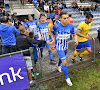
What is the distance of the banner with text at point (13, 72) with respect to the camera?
2.78 m

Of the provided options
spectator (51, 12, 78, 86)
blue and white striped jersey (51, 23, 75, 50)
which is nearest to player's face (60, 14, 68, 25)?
spectator (51, 12, 78, 86)

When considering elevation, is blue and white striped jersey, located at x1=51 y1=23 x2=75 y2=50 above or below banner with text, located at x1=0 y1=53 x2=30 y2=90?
above

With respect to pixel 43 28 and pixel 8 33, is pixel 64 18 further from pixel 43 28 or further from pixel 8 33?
pixel 43 28

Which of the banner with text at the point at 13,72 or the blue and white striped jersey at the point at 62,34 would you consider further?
the blue and white striped jersey at the point at 62,34

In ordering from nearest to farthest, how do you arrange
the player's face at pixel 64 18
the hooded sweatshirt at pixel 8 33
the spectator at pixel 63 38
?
the player's face at pixel 64 18 < the spectator at pixel 63 38 < the hooded sweatshirt at pixel 8 33

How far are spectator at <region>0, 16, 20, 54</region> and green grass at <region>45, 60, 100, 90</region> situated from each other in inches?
77.5

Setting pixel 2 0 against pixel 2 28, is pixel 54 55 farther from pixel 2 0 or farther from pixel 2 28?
pixel 2 0

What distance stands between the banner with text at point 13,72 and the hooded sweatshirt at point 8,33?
4.89 feet

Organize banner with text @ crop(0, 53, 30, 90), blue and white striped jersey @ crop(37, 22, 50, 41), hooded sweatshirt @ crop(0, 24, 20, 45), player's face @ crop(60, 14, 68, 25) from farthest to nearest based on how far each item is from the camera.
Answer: blue and white striped jersey @ crop(37, 22, 50, 41)
hooded sweatshirt @ crop(0, 24, 20, 45)
player's face @ crop(60, 14, 68, 25)
banner with text @ crop(0, 53, 30, 90)

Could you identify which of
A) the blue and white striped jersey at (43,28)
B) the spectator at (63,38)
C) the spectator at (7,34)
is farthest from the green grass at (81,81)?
the blue and white striped jersey at (43,28)

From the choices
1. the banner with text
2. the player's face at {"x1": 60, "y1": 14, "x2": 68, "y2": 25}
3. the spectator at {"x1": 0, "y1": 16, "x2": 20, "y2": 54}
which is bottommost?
the banner with text

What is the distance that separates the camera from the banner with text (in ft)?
9.12

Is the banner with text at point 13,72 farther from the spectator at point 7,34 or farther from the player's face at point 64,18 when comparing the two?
the player's face at point 64,18

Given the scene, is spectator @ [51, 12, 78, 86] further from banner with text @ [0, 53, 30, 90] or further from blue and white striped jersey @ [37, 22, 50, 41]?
blue and white striped jersey @ [37, 22, 50, 41]
